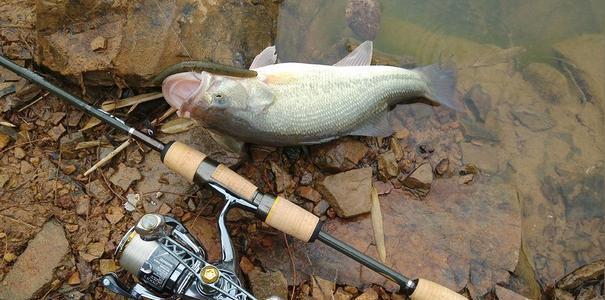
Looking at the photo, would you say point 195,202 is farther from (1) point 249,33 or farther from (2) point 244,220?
(1) point 249,33

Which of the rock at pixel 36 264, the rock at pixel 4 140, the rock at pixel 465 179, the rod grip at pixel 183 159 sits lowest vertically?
the rock at pixel 36 264

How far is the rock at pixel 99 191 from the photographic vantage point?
408 cm

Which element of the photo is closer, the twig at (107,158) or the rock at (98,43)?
the rock at (98,43)

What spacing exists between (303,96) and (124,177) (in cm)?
152

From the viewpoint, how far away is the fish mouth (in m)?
3.50

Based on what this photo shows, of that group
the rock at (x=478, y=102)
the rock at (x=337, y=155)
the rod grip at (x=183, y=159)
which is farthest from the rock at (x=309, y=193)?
the rock at (x=478, y=102)

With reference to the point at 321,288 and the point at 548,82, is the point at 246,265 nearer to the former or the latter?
the point at 321,288

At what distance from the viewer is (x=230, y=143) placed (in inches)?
157

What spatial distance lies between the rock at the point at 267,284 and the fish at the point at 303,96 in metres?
0.95

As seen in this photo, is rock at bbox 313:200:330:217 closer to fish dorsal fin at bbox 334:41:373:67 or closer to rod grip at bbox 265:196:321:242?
rod grip at bbox 265:196:321:242

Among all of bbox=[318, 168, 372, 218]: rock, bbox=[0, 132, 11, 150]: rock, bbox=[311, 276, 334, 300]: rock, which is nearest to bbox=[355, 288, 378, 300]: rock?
bbox=[311, 276, 334, 300]: rock

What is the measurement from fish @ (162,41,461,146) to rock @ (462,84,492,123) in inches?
12.2

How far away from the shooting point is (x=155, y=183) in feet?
13.5

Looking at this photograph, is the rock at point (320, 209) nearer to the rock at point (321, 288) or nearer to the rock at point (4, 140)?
the rock at point (321, 288)
